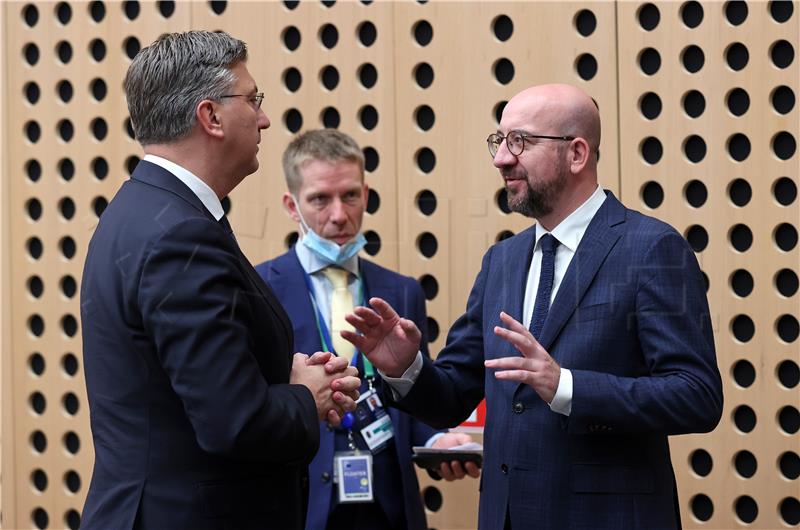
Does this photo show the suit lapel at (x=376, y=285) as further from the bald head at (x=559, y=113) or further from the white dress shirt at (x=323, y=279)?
the bald head at (x=559, y=113)

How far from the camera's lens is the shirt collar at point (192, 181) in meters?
2.43

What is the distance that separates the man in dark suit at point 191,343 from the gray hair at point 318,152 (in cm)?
122

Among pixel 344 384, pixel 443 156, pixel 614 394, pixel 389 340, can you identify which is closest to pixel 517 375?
pixel 614 394

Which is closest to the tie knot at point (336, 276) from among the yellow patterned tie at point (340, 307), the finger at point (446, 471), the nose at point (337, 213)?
the yellow patterned tie at point (340, 307)

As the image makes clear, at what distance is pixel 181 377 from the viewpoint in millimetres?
2197

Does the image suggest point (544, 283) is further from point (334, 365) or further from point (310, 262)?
point (310, 262)

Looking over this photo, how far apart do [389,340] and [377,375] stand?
633 millimetres

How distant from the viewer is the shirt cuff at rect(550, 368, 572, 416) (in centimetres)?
263

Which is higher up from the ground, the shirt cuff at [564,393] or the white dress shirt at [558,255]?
the white dress shirt at [558,255]

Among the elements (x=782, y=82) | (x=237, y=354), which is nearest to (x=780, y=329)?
(x=782, y=82)

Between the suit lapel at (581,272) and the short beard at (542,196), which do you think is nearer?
the suit lapel at (581,272)

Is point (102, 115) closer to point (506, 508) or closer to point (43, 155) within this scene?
point (43, 155)

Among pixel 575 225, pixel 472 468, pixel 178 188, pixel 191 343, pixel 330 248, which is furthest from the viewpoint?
pixel 330 248

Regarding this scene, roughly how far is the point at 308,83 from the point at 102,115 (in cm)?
101
